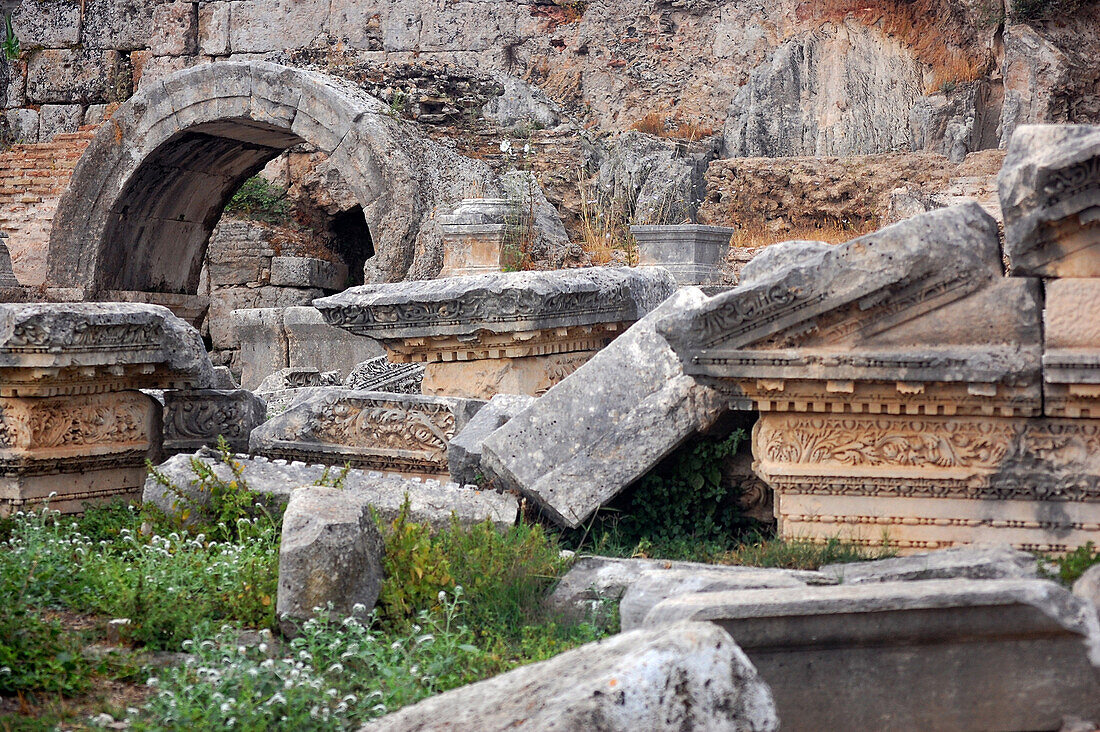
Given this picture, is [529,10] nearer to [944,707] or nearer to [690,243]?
[690,243]

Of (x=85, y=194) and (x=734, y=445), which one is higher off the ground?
(x=85, y=194)

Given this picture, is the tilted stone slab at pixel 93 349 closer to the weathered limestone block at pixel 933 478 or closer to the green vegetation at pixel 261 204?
the weathered limestone block at pixel 933 478

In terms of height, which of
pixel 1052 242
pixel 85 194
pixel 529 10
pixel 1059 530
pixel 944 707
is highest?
pixel 529 10

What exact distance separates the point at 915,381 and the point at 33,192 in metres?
13.3

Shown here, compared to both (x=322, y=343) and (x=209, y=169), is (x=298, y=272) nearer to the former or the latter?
(x=209, y=169)

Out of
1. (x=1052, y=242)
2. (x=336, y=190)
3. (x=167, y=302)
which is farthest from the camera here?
(x=336, y=190)

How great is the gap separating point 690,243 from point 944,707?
6.26 metres

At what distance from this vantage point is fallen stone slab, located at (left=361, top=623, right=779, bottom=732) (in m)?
2.28

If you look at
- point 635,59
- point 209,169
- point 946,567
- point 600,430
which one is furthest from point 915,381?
point 635,59

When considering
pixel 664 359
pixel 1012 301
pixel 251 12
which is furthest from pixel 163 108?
pixel 1012 301

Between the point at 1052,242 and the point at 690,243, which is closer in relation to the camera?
the point at 1052,242

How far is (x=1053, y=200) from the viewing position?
4.08 meters

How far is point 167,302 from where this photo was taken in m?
14.4

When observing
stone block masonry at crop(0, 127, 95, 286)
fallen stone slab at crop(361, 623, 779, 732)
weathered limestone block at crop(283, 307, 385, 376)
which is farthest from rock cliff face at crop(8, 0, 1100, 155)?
fallen stone slab at crop(361, 623, 779, 732)
